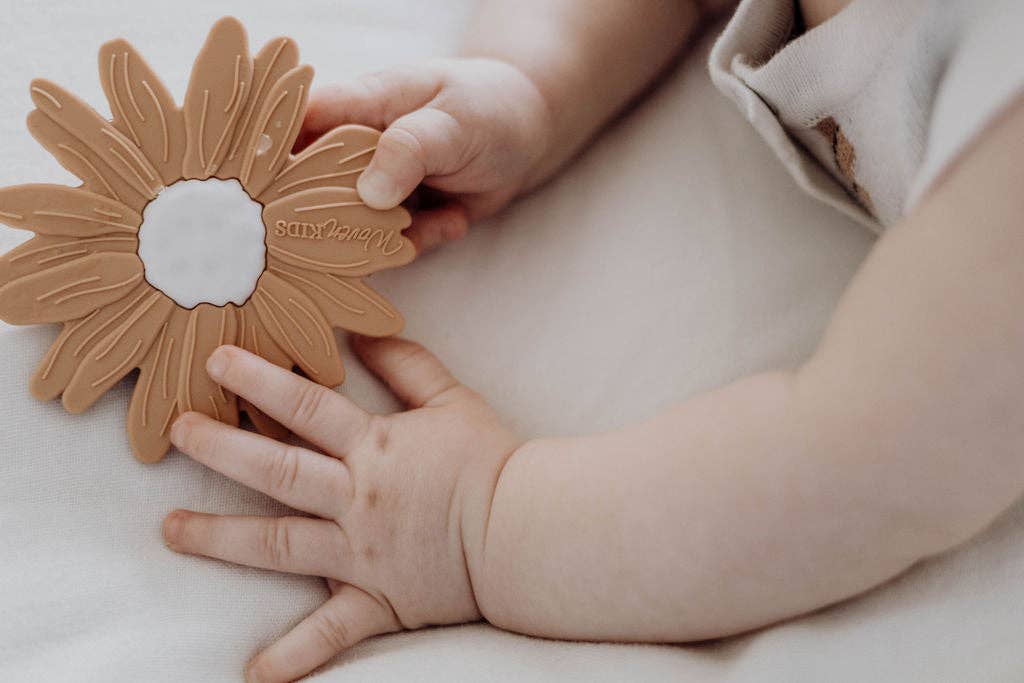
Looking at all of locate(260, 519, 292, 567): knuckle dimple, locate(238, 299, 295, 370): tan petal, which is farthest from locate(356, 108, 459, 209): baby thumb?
locate(260, 519, 292, 567): knuckle dimple

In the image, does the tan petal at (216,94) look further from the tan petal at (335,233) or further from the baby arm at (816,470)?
the baby arm at (816,470)

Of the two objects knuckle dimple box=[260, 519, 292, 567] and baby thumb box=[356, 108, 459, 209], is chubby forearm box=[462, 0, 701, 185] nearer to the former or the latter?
baby thumb box=[356, 108, 459, 209]

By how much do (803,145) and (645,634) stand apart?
358mm

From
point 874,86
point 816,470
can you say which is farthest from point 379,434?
point 874,86

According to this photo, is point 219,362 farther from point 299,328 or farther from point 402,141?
point 402,141

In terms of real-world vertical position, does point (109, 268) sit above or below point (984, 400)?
below

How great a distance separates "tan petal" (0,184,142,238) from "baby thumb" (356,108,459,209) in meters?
0.14

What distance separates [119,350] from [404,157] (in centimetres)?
21

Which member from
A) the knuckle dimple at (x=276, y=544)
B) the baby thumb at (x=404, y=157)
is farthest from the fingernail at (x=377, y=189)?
the knuckle dimple at (x=276, y=544)

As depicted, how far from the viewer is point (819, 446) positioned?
55cm

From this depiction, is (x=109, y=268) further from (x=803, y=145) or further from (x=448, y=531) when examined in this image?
(x=803, y=145)

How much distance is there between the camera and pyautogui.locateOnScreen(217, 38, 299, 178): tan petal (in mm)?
577

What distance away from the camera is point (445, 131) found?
626mm

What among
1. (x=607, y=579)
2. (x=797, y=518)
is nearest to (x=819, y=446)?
(x=797, y=518)
